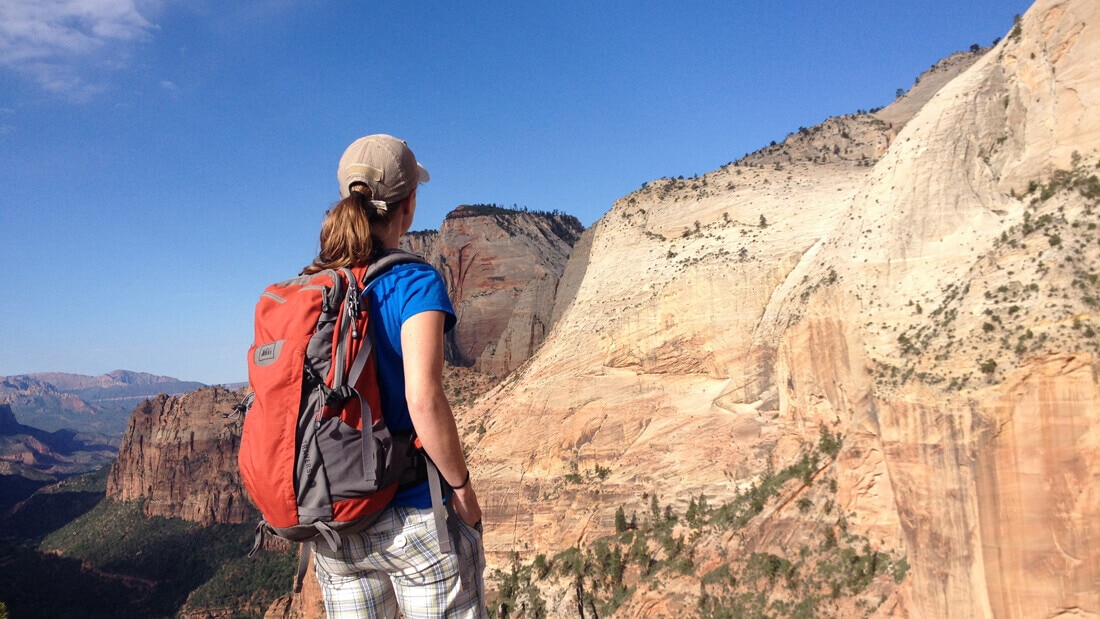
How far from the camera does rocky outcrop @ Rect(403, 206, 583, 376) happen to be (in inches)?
2108

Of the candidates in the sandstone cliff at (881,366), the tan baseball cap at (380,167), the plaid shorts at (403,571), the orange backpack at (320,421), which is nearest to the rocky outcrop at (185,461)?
the sandstone cliff at (881,366)

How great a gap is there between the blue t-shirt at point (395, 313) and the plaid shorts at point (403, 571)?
1.42ft

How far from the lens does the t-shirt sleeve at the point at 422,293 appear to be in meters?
2.79

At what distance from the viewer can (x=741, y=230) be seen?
30656 millimetres

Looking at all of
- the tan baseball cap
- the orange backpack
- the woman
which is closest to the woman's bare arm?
the woman

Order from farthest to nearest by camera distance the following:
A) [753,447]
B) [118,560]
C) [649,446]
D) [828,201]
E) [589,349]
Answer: [118,560] < [589,349] < [828,201] < [649,446] < [753,447]

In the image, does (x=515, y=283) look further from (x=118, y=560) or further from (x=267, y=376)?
(x=267, y=376)

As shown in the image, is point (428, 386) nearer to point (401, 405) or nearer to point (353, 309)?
point (401, 405)

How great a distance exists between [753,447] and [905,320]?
28.1ft

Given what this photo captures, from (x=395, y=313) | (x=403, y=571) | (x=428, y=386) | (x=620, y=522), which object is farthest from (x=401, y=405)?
(x=620, y=522)

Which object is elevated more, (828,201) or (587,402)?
(828,201)

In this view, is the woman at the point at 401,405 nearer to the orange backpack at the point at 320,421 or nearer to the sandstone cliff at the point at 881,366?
the orange backpack at the point at 320,421

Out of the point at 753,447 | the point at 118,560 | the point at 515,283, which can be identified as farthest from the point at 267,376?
the point at 118,560

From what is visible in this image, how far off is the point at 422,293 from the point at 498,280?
60.9 meters
